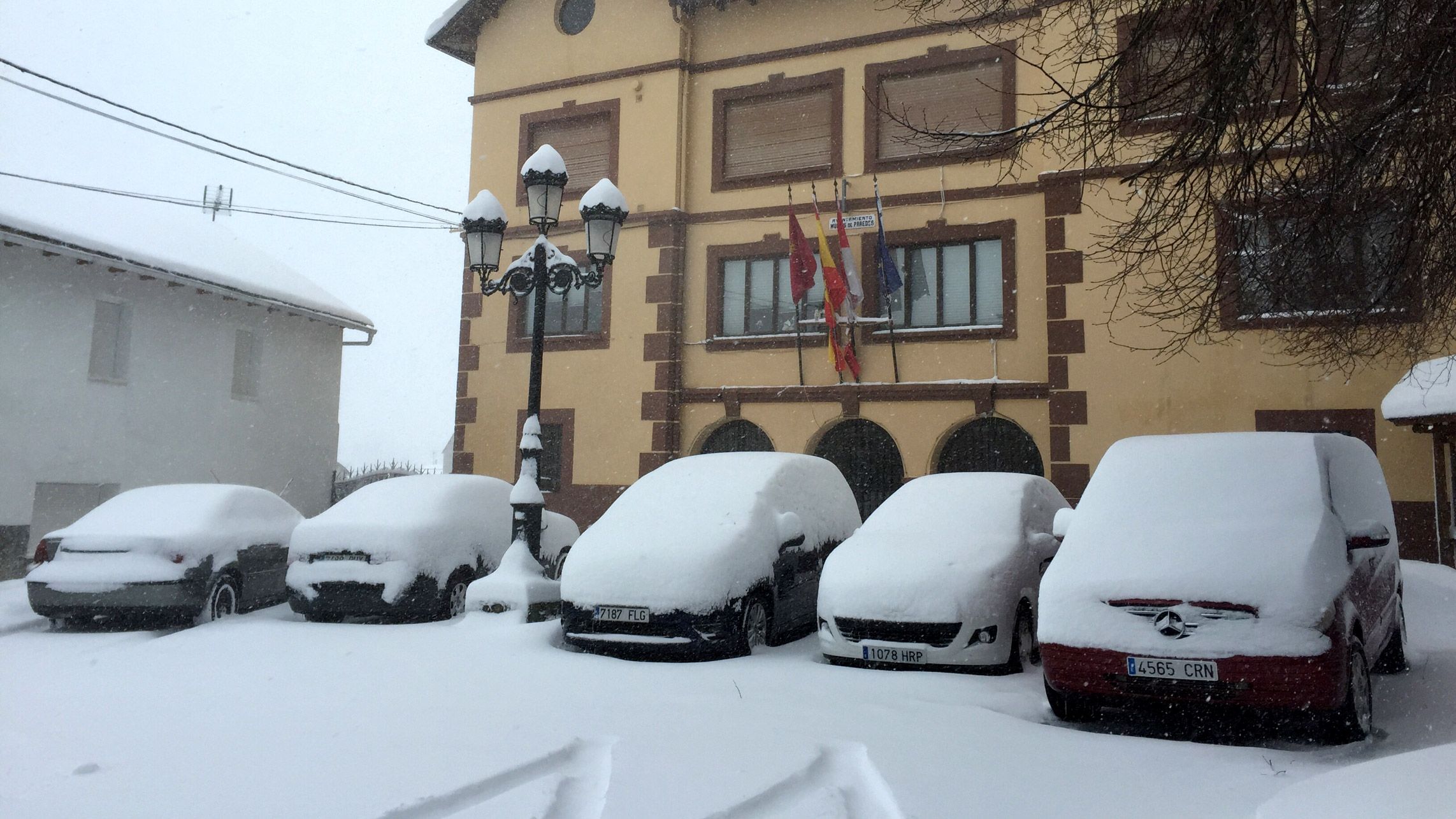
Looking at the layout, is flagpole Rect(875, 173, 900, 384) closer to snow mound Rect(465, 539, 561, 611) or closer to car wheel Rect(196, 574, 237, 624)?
snow mound Rect(465, 539, 561, 611)

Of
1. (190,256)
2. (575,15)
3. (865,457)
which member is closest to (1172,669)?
(865,457)

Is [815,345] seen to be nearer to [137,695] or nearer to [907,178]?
[907,178]

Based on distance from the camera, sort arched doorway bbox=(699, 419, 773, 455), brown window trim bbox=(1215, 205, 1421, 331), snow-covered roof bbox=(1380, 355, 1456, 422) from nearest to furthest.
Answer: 1. brown window trim bbox=(1215, 205, 1421, 331)
2. snow-covered roof bbox=(1380, 355, 1456, 422)
3. arched doorway bbox=(699, 419, 773, 455)

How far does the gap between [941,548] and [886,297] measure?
8.51 m

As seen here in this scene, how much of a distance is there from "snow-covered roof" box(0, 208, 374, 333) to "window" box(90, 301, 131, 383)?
0.98 metres

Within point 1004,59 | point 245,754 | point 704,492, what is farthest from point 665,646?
point 1004,59

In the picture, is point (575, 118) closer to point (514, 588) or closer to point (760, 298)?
point (760, 298)

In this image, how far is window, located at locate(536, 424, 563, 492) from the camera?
53.6ft

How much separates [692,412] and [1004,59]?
23.5 ft

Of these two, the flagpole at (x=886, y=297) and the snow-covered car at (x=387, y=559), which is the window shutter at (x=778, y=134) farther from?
the snow-covered car at (x=387, y=559)

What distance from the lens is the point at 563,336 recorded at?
16609mm

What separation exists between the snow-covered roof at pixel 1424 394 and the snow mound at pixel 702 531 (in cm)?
631

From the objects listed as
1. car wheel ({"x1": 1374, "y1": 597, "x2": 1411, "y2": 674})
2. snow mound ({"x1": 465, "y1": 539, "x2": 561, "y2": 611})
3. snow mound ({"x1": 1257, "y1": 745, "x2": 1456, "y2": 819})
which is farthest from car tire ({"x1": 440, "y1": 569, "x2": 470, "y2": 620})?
car wheel ({"x1": 1374, "y1": 597, "x2": 1411, "y2": 674})

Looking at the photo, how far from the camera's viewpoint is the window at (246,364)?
19.2 meters
